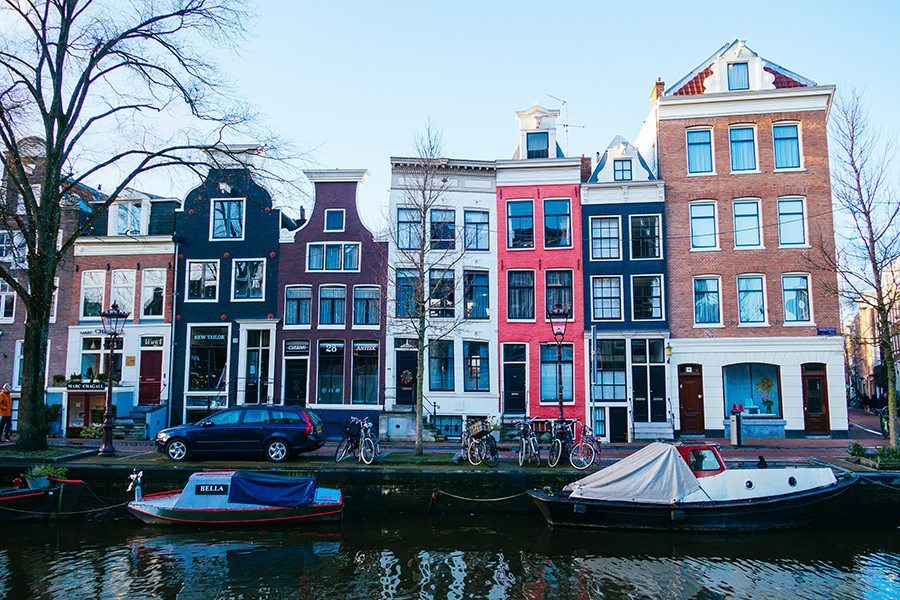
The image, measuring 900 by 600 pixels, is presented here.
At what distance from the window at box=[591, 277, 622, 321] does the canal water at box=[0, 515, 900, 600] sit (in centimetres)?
1185

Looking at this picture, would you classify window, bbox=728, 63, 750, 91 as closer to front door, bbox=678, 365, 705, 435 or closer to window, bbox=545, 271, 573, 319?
window, bbox=545, 271, 573, 319

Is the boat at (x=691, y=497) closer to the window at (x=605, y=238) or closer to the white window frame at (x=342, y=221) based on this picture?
the window at (x=605, y=238)

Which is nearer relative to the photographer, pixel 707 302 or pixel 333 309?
pixel 707 302

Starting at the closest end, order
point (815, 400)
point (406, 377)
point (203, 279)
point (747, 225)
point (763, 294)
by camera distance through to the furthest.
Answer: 1. point (815, 400)
2. point (763, 294)
3. point (406, 377)
4. point (747, 225)
5. point (203, 279)

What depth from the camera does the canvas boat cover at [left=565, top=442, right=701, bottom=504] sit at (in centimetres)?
1565

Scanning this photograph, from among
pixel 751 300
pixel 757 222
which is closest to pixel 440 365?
pixel 751 300

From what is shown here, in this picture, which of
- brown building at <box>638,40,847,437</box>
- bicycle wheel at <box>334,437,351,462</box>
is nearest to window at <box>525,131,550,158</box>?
brown building at <box>638,40,847,437</box>

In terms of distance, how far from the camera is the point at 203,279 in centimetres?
2814

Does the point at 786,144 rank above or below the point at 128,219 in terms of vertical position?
above

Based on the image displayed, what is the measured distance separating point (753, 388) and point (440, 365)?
1301 centimetres

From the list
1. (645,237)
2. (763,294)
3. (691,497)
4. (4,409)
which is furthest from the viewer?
(645,237)

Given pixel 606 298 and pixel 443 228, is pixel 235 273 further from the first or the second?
pixel 606 298

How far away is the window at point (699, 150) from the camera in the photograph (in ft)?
89.5

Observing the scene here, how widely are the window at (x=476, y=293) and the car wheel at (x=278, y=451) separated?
10.4m
